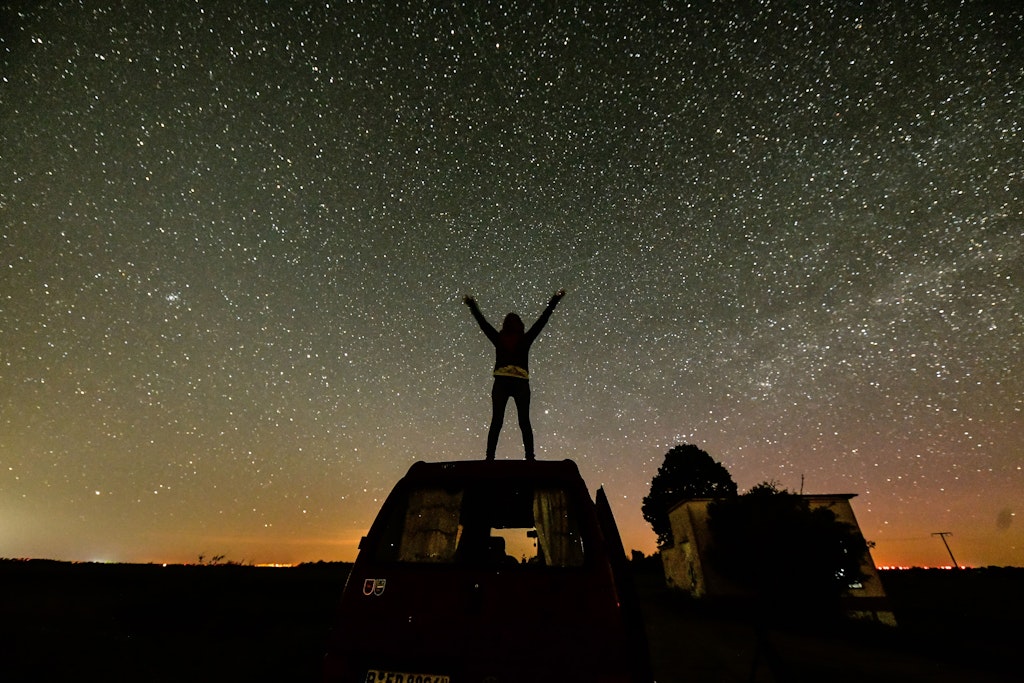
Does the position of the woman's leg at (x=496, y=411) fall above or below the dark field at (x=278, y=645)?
above

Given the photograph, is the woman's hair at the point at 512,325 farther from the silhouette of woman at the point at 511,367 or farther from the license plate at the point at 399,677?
the license plate at the point at 399,677

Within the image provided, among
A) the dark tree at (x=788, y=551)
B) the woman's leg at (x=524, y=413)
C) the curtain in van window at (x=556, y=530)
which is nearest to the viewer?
the curtain in van window at (x=556, y=530)

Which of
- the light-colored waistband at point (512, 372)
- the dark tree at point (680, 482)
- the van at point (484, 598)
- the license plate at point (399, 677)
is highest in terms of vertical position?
the dark tree at point (680, 482)

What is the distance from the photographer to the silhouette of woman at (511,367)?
6027 mm

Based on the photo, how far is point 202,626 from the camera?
15.4m

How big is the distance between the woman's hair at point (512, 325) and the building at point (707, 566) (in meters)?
23.3

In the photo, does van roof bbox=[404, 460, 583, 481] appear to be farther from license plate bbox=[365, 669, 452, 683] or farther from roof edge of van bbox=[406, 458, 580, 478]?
license plate bbox=[365, 669, 452, 683]

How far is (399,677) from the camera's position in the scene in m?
2.44

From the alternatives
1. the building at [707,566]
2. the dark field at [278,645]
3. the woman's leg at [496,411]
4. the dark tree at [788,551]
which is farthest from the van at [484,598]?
the building at [707,566]

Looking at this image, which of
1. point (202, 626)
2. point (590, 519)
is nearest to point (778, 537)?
point (590, 519)

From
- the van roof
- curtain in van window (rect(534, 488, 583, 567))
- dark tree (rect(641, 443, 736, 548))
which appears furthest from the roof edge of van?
dark tree (rect(641, 443, 736, 548))

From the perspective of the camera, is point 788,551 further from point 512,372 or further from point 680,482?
point 680,482

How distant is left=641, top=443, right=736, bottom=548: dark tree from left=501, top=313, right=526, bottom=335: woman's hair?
141ft

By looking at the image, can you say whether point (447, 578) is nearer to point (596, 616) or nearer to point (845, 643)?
point (596, 616)
